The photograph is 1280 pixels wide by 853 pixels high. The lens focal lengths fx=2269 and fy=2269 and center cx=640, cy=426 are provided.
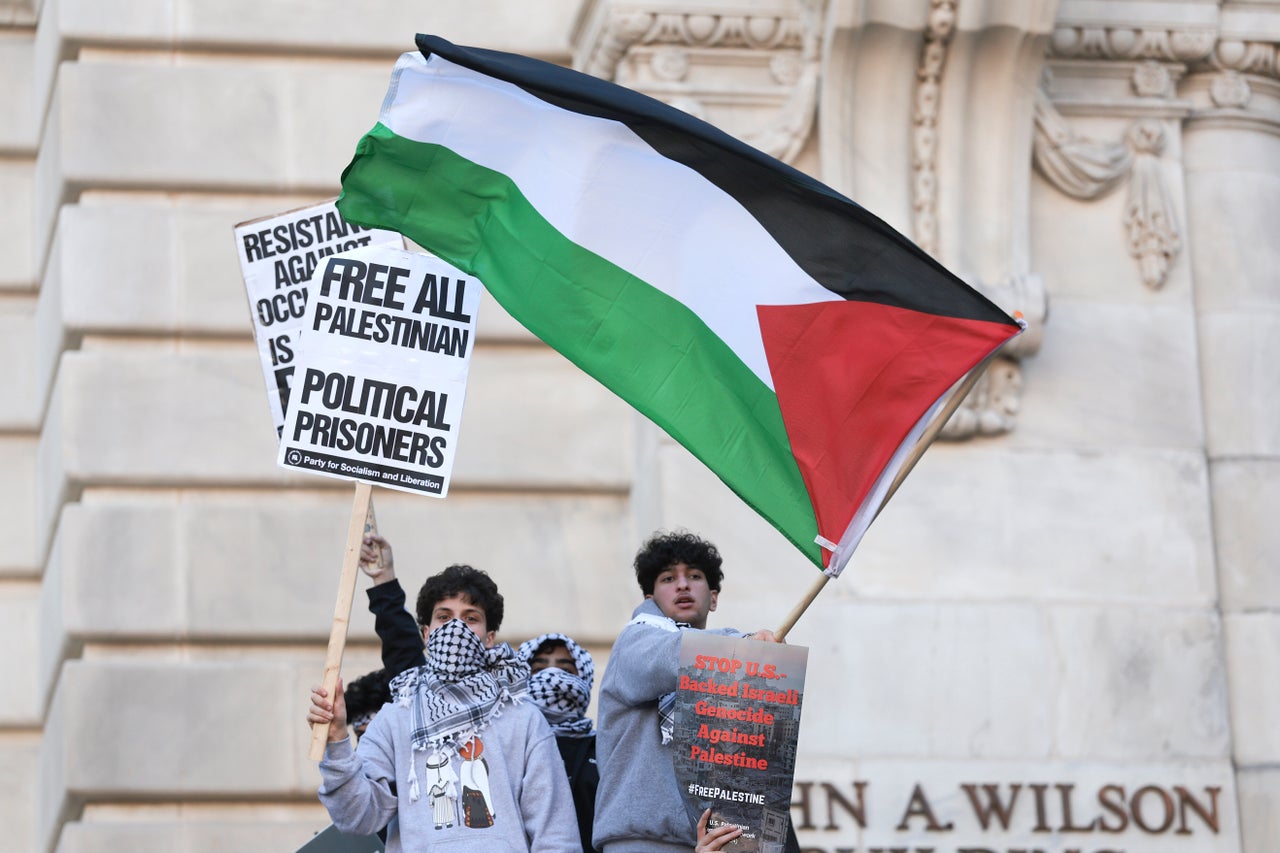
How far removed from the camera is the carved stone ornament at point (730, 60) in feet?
30.2

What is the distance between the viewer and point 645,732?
6500mm

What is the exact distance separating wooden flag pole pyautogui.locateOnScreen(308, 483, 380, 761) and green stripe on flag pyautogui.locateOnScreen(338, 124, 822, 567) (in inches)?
34.7

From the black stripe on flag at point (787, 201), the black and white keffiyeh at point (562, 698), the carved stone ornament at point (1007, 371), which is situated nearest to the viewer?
the black stripe on flag at point (787, 201)

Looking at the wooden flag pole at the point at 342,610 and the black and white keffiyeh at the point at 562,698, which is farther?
the black and white keffiyeh at the point at 562,698

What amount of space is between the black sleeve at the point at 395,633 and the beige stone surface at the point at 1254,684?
348 centimetres

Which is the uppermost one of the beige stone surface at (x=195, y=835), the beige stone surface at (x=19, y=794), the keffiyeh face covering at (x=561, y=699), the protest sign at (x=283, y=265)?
the protest sign at (x=283, y=265)

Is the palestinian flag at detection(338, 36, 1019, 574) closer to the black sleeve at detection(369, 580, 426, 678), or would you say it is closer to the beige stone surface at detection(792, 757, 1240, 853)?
the black sleeve at detection(369, 580, 426, 678)

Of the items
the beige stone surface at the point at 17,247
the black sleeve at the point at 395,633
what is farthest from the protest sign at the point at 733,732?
the beige stone surface at the point at 17,247

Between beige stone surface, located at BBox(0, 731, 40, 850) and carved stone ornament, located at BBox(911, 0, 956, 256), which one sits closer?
carved stone ornament, located at BBox(911, 0, 956, 256)

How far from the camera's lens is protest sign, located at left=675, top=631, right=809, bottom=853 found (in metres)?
6.11

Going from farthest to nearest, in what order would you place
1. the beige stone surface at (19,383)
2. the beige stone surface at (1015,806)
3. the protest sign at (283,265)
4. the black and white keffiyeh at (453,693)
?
the beige stone surface at (19,383) → the beige stone surface at (1015,806) → the protest sign at (283,265) → the black and white keffiyeh at (453,693)

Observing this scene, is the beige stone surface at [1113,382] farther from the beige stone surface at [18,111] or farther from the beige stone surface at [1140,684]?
the beige stone surface at [18,111]

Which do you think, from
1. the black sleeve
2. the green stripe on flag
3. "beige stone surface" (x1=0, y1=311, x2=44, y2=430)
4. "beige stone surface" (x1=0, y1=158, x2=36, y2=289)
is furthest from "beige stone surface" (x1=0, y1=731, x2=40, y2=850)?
the green stripe on flag

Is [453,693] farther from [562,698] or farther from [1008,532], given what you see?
[1008,532]
